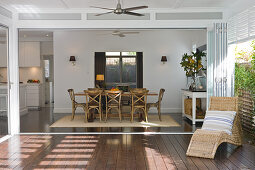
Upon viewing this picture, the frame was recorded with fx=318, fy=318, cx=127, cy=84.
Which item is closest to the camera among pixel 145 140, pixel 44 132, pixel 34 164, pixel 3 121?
pixel 34 164

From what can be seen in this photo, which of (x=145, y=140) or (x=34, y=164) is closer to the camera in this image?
(x=34, y=164)

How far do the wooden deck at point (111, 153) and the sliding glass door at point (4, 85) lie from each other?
0.46 metres

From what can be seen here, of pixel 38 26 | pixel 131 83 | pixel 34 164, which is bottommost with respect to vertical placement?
pixel 34 164

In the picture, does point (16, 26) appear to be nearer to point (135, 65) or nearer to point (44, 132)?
point (44, 132)

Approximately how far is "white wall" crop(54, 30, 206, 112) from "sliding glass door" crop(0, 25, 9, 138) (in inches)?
160

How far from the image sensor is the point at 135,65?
35.9 feet

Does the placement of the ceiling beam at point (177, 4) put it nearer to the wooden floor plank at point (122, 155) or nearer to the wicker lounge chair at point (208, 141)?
the wicker lounge chair at point (208, 141)

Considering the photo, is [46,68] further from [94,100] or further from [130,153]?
[130,153]

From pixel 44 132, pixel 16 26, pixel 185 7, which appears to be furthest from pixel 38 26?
pixel 185 7

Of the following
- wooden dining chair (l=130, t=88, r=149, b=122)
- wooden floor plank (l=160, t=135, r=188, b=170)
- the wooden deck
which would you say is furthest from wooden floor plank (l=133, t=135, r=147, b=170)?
wooden dining chair (l=130, t=88, r=149, b=122)

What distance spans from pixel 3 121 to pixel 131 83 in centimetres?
533

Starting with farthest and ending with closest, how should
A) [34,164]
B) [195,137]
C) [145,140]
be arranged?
[145,140]
[195,137]
[34,164]

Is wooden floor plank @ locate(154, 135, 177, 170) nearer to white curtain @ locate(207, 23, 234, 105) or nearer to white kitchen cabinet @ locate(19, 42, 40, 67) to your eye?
white curtain @ locate(207, 23, 234, 105)

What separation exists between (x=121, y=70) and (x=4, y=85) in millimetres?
5001
